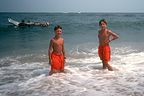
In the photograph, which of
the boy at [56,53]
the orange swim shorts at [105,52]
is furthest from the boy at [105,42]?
the boy at [56,53]

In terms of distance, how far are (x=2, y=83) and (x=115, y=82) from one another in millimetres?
3215

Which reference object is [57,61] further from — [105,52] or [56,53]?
[105,52]

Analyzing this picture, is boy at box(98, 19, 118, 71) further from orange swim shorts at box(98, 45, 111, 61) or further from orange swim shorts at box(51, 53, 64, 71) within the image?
orange swim shorts at box(51, 53, 64, 71)

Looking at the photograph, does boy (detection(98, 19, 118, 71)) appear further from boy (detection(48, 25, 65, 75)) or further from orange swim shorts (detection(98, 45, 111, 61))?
boy (detection(48, 25, 65, 75))

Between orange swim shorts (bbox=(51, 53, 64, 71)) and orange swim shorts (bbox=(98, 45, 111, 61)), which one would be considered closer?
orange swim shorts (bbox=(51, 53, 64, 71))

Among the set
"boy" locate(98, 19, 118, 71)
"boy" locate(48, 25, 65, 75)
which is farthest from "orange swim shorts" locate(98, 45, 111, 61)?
"boy" locate(48, 25, 65, 75)

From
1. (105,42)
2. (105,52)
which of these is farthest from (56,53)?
(105,42)

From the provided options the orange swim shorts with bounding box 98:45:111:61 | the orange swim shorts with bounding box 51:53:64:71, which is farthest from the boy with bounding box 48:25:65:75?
the orange swim shorts with bounding box 98:45:111:61

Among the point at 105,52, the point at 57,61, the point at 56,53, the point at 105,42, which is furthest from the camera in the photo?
the point at 105,42

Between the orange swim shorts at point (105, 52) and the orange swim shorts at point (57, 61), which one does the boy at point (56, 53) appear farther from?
the orange swim shorts at point (105, 52)

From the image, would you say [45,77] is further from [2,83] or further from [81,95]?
[81,95]

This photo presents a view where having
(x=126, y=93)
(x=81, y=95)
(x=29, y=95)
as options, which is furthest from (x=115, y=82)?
(x=29, y=95)

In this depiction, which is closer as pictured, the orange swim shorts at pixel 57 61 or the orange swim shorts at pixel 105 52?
the orange swim shorts at pixel 57 61

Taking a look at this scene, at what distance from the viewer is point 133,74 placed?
834 cm
